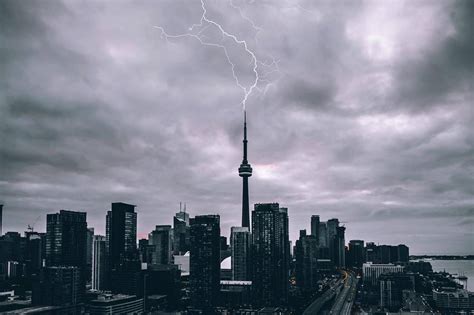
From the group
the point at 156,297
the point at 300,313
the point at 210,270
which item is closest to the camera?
the point at 300,313

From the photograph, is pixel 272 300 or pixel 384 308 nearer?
pixel 384 308

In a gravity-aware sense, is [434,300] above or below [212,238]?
below

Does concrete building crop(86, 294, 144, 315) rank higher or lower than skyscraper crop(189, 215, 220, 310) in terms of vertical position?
lower

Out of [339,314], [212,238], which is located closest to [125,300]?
[212,238]

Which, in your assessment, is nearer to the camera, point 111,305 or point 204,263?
point 111,305

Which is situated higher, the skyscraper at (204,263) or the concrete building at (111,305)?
the skyscraper at (204,263)

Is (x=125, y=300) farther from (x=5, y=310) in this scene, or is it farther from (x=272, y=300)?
(x=272, y=300)

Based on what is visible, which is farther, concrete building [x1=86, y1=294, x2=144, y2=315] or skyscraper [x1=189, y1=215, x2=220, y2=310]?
skyscraper [x1=189, y1=215, x2=220, y2=310]

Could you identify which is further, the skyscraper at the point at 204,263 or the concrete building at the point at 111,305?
the skyscraper at the point at 204,263
